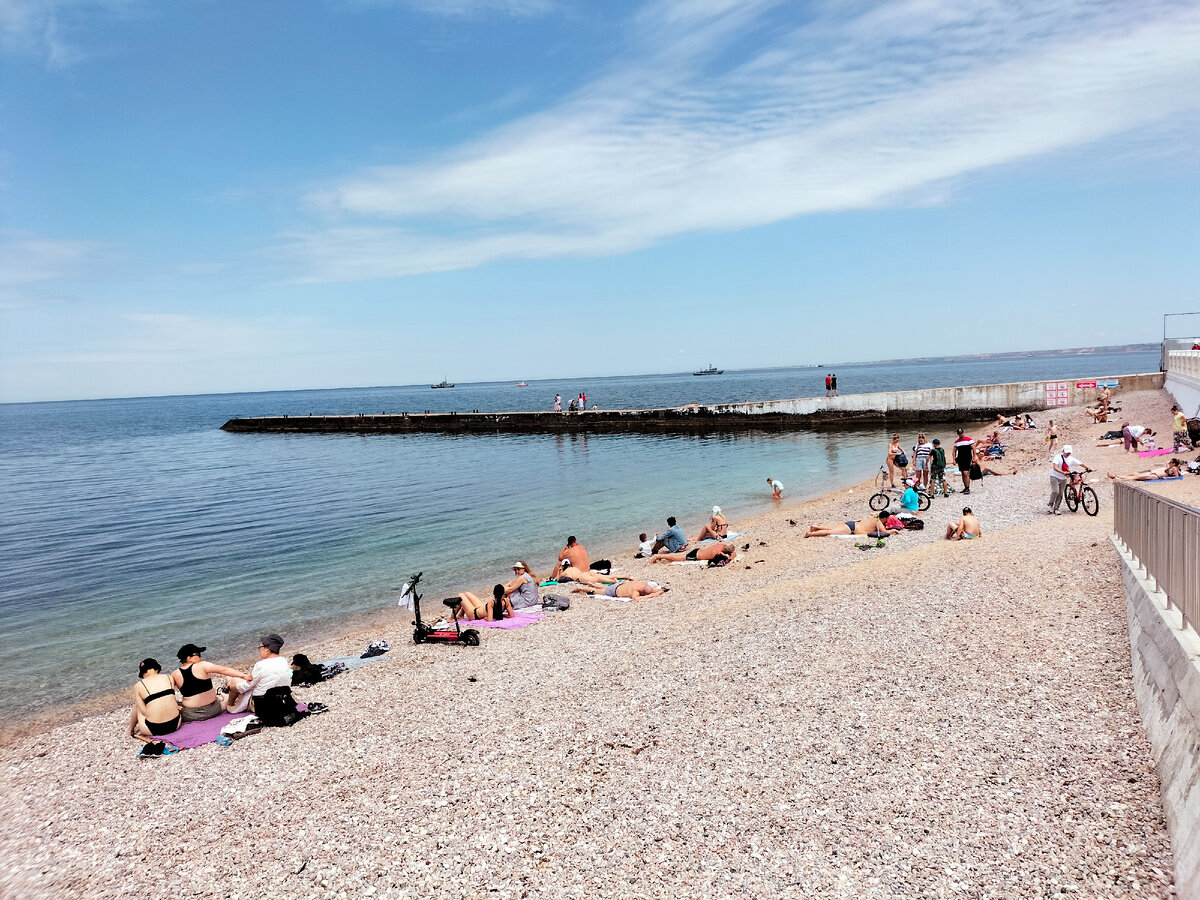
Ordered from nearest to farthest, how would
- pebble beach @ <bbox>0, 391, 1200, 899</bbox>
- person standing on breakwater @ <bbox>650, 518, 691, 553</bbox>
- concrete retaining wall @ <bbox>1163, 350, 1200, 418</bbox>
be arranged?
1. pebble beach @ <bbox>0, 391, 1200, 899</bbox>
2. person standing on breakwater @ <bbox>650, 518, 691, 553</bbox>
3. concrete retaining wall @ <bbox>1163, 350, 1200, 418</bbox>

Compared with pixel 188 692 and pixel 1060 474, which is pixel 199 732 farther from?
pixel 1060 474

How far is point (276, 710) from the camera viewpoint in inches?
355

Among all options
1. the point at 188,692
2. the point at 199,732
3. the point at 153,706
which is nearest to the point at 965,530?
the point at 199,732

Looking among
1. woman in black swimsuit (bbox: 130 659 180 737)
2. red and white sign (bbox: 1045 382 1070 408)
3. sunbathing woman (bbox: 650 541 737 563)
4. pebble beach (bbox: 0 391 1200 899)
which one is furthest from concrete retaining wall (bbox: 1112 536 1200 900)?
red and white sign (bbox: 1045 382 1070 408)

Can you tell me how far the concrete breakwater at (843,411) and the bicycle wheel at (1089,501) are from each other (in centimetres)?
3900

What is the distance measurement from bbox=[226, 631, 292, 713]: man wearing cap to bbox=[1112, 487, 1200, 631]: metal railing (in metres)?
9.70

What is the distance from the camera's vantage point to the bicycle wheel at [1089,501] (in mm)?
15258

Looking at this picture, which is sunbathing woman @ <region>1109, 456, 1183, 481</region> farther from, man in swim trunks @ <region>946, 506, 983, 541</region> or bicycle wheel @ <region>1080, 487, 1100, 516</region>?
man in swim trunks @ <region>946, 506, 983, 541</region>

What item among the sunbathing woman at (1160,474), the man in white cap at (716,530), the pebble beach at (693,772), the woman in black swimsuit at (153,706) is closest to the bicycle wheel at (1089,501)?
the sunbathing woman at (1160,474)

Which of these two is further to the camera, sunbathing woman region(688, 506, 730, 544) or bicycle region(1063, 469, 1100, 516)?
sunbathing woman region(688, 506, 730, 544)

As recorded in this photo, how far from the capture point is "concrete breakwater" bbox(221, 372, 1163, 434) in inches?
1982

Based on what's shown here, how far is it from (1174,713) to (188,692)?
10608mm

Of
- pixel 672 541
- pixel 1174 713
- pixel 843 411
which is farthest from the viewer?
pixel 843 411

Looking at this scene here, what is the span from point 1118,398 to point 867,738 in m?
50.0
